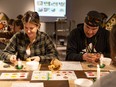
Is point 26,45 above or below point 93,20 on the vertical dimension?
below

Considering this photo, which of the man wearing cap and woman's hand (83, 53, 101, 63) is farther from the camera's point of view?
the man wearing cap

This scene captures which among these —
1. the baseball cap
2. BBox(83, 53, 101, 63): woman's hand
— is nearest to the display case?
the baseball cap

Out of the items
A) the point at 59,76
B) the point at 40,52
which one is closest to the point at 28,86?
the point at 59,76

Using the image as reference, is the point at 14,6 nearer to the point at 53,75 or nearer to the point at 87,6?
the point at 87,6

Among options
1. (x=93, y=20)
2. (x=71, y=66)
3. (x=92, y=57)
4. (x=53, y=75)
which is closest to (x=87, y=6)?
(x=93, y=20)

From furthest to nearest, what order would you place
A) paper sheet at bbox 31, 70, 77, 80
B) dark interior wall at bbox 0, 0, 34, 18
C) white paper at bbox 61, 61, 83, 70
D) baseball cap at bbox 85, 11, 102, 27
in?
1. dark interior wall at bbox 0, 0, 34, 18
2. baseball cap at bbox 85, 11, 102, 27
3. white paper at bbox 61, 61, 83, 70
4. paper sheet at bbox 31, 70, 77, 80

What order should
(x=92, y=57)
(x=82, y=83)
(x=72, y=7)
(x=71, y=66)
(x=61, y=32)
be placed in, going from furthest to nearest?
(x=72, y=7)
(x=61, y=32)
(x=92, y=57)
(x=71, y=66)
(x=82, y=83)

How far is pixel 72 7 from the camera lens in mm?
8055

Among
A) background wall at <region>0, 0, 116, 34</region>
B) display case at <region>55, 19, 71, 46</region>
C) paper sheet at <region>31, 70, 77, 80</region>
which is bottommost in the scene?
display case at <region>55, 19, 71, 46</region>

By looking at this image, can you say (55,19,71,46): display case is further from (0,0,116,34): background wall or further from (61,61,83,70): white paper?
(61,61,83,70): white paper

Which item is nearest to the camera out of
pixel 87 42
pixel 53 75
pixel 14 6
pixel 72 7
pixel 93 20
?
pixel 53 75

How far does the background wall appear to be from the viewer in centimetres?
787

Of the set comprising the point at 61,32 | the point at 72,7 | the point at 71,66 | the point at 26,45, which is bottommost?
the point at 61,32

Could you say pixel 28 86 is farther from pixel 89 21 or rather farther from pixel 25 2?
pixel 25 2
